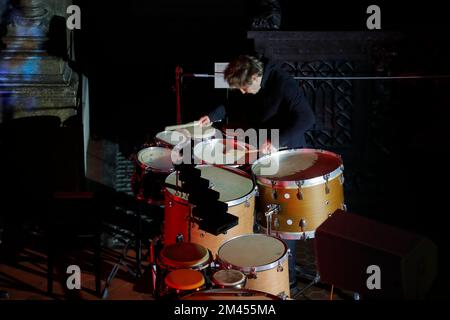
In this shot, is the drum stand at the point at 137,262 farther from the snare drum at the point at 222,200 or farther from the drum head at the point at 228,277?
the drum head at the point at 228,277

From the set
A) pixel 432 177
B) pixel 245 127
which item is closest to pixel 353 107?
pixel 432 177

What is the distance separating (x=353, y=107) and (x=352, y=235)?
479 centimetres

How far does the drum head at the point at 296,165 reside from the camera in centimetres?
617

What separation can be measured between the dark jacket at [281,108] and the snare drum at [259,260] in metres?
1.10

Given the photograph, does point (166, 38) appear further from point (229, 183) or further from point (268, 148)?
point (229, 183)

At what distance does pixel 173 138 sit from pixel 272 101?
3.58ft

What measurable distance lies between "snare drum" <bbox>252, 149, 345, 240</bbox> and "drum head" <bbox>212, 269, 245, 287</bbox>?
1.00 m

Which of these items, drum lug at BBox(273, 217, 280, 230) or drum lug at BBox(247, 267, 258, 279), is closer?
drum lug at BBox(247, 267, 258, 279)

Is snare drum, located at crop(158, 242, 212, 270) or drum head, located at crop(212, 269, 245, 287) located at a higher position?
snare drum, located at crop(158, 242, 212, 270)

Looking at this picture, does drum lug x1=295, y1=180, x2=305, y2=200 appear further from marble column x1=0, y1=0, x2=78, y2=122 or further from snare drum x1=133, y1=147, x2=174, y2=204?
marble column x1=0, y1=0, x2=78, y2=122

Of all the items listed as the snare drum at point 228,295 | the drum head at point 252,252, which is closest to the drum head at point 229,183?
the drum head at point 252,252

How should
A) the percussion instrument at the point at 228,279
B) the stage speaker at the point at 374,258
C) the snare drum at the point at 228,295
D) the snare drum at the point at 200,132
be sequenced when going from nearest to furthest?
the stage speaker at the point at 374,258, the snare drum at the point at 228,295, the percussion instrument at the point at 228,279, the snare drum at the point at 200,132

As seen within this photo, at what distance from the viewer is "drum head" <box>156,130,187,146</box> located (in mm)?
6902

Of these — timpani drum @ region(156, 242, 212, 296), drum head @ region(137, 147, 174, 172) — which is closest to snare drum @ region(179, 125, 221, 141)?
drum head @ region(137, 147, 174, 172)
